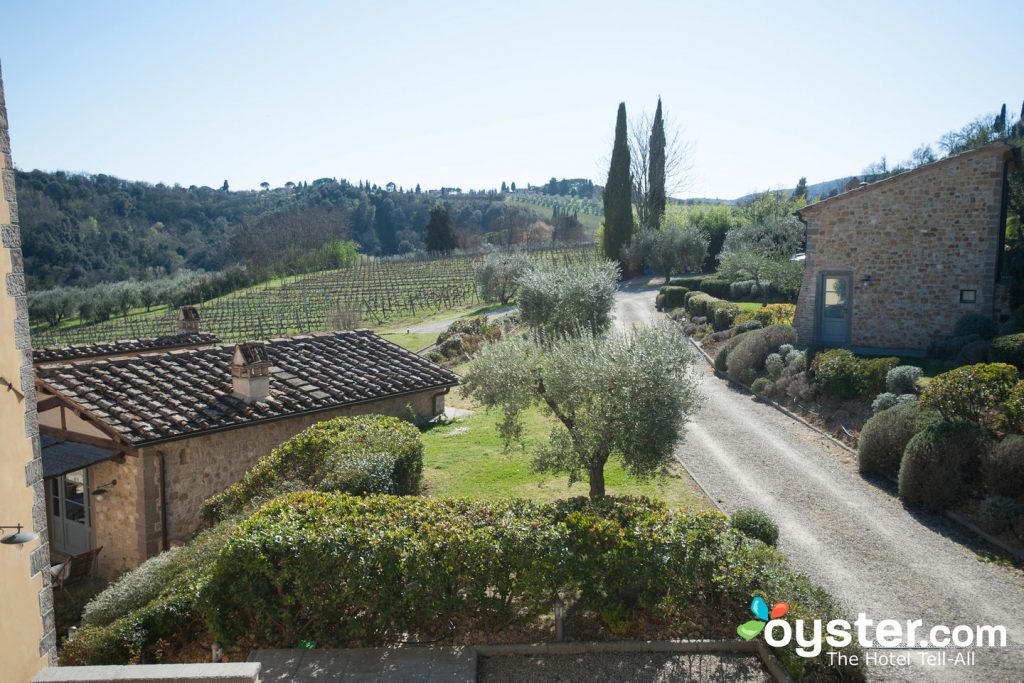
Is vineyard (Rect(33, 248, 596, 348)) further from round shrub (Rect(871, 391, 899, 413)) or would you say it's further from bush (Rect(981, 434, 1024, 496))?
bush (Rect(981, 434, 1024, 496))

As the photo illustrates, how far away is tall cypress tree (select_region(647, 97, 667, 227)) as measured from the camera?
5056 cm

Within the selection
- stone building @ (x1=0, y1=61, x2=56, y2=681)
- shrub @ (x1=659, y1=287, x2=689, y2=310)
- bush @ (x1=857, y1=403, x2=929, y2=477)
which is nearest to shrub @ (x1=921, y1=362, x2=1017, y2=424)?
bush @ (x1=857, y1=403, x2=929, y2=477)

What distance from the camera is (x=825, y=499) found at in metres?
11.1

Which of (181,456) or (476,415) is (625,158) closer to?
(476,415)

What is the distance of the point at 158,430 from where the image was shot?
11.9m

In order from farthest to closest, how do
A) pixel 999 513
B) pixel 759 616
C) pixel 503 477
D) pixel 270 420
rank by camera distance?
1. pixel 270 420
2. pixel 503 477
3. pixel 999 513
4. pixel 759 616

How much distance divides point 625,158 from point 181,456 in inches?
1649

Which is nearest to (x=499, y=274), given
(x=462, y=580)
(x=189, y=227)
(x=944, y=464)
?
(x=944, y=464)

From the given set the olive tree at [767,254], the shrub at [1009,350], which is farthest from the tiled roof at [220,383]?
the olive tree at [767,254]

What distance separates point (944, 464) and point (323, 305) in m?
41.1

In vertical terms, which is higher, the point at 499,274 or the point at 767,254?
the point at 767,254

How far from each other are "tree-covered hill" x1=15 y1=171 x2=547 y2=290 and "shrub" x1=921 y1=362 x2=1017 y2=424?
65.2 m

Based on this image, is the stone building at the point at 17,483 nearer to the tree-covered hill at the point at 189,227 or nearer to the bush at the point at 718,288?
the bush at the point at 718,288

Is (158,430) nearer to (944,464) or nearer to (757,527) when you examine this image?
(757,527)
